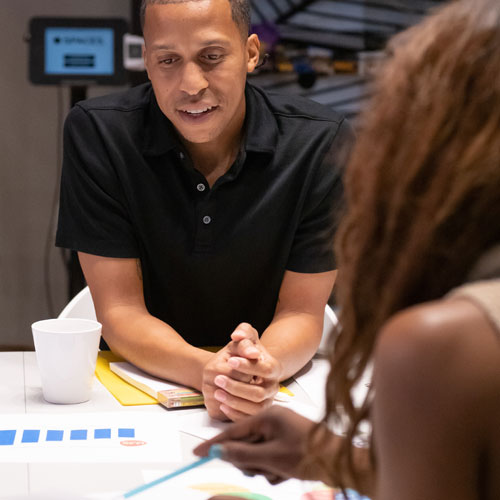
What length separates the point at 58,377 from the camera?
50.3 inches

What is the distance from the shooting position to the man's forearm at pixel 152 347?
135cm

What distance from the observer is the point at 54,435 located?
114 cm

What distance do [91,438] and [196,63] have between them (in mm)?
762

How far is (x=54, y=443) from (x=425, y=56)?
0.75 meters

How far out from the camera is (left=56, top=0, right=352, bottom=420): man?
5.09ft

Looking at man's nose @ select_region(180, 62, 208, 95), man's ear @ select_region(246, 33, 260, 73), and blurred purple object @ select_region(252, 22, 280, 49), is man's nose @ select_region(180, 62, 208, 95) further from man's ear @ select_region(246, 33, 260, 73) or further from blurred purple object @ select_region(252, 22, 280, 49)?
blurred purple object @ select_region(252, 22, 280, 49)

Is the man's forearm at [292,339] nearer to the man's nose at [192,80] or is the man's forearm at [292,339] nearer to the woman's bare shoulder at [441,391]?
the man's nose at [192,80]

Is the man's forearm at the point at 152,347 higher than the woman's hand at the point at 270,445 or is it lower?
lower

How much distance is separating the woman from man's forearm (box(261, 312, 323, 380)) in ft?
2.27

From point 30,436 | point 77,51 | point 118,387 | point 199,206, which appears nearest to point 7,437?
point 30,436

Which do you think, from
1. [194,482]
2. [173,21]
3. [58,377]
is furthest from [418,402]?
[173,21]

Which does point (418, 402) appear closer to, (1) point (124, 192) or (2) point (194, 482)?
(2) point (194, 482)

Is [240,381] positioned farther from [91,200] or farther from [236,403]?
[91,200]

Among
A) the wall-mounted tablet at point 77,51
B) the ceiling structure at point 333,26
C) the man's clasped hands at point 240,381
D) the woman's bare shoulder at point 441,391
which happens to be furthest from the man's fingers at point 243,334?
the ceiling structure at point 333,26
